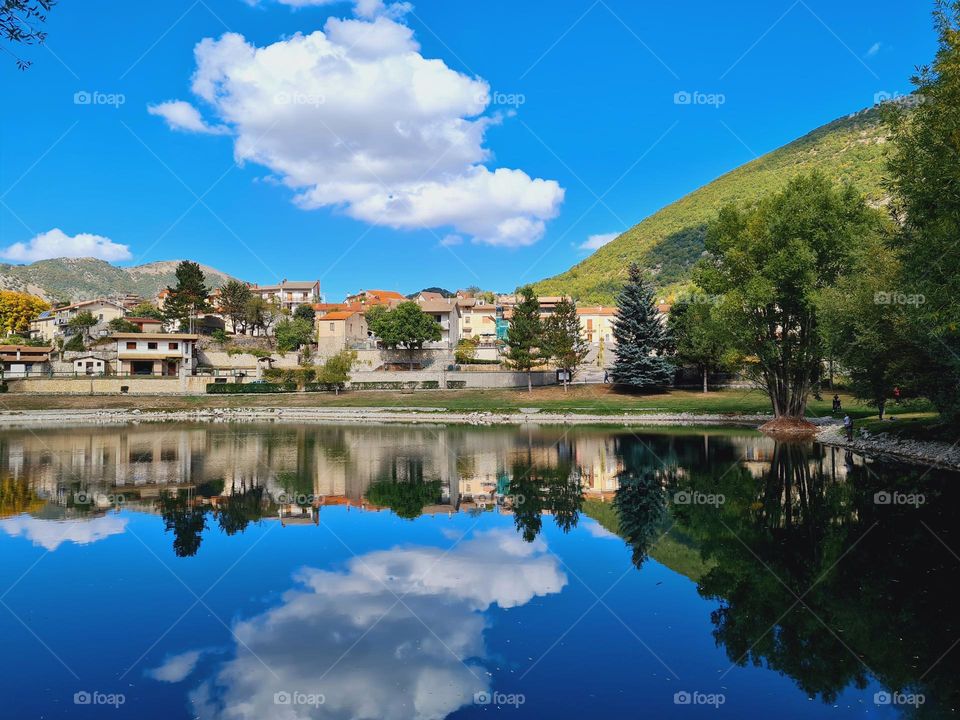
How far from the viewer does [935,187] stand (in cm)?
1875

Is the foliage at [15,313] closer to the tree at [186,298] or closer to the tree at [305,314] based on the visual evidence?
the tree at [186,298]

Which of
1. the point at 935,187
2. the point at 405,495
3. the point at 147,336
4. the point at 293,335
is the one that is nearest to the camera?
the point at 935,187

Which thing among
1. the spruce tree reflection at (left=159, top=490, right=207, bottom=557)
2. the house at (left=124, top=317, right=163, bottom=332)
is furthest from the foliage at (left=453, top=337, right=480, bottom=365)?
the spruce tree reflection at (left=159, top=490, right=207, bottom=557)

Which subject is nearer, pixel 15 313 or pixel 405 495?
pixel 405 495

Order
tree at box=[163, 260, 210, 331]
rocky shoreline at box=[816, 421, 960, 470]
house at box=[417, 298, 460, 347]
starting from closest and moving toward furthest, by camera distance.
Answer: rocky shoreline at box=[816, 421, 960, 470], tree at box=[163, 260, 210, 331], house at box=[417, 298, 460, 347]

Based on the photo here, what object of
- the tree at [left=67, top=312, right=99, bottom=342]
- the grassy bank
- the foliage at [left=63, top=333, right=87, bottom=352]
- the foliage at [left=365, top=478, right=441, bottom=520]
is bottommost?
the foliage at [left=365, top=478, right=441, bottom=520]

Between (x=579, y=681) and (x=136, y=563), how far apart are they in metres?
10.3

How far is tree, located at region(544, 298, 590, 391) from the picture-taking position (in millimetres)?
71875

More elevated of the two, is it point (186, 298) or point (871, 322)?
point (186, 298)

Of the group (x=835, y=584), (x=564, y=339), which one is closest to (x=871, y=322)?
(x=835, y=584)

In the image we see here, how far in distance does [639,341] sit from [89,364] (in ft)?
209

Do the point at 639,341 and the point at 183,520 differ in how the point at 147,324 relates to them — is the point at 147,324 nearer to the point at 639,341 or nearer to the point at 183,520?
the point at 639,341

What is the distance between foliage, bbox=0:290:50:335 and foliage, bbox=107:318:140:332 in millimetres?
28164

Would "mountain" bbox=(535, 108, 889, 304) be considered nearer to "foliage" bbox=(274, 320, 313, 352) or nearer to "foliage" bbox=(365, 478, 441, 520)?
"foliage" bbox=(274, 320, 313, 352)
